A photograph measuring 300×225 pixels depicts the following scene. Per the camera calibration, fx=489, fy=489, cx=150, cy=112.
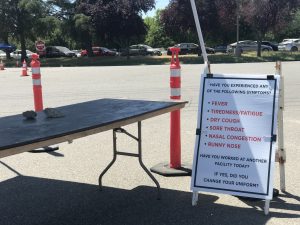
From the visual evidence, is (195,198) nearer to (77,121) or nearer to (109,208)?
(109,208)

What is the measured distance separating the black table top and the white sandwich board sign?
521 mm

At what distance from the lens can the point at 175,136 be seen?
5.75 m

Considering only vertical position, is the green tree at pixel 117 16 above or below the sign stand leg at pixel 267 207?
above

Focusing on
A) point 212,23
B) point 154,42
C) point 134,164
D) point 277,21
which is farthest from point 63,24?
point 134,164

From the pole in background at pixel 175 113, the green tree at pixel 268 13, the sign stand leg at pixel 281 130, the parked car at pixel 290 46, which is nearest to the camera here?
the sign stand leg at pixel 281 130

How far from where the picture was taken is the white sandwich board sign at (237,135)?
4.42m

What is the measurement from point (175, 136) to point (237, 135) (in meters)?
1.32

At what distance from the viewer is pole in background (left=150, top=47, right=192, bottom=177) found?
5613 mm

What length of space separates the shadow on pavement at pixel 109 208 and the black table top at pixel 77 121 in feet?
2.88

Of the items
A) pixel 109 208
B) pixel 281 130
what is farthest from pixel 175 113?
pixel 109 208

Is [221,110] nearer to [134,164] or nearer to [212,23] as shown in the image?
[134,164]

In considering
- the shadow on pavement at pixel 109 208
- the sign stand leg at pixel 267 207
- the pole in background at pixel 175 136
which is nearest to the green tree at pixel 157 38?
the pole in background at pixel 175 136

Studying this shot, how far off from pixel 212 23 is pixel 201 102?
42617mm

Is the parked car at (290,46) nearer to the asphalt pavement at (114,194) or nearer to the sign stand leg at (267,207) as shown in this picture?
the asphalt pavement at (114,194)
